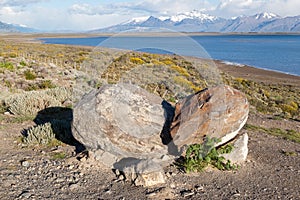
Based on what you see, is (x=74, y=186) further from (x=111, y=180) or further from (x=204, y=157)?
(x=204, y=157)

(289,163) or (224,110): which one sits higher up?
(224,110)

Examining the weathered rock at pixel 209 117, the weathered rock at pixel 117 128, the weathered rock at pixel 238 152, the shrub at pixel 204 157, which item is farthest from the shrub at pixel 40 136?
the weathered rock at pixel 238 152

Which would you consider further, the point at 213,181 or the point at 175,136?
the point at 175,136

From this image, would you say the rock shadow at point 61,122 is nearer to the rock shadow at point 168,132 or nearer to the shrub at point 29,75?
the rock shadow at point 168,132

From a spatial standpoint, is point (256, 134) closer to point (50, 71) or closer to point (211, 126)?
point (211, 126)

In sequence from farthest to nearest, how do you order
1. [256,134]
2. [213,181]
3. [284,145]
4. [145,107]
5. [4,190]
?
[256,134] < [284,145] < [145,107] < [213,181] < [4,190]

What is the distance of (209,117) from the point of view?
22.0 ft

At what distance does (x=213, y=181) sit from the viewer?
6273mm

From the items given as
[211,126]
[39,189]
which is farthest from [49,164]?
[211,126]

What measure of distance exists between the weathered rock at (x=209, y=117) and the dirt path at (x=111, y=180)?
724mm

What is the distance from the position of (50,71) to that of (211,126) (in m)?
14.7

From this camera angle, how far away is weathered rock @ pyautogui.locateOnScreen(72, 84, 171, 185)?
6.87 m

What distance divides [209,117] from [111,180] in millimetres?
2292

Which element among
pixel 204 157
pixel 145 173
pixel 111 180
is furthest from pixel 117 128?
pixel 204 157
